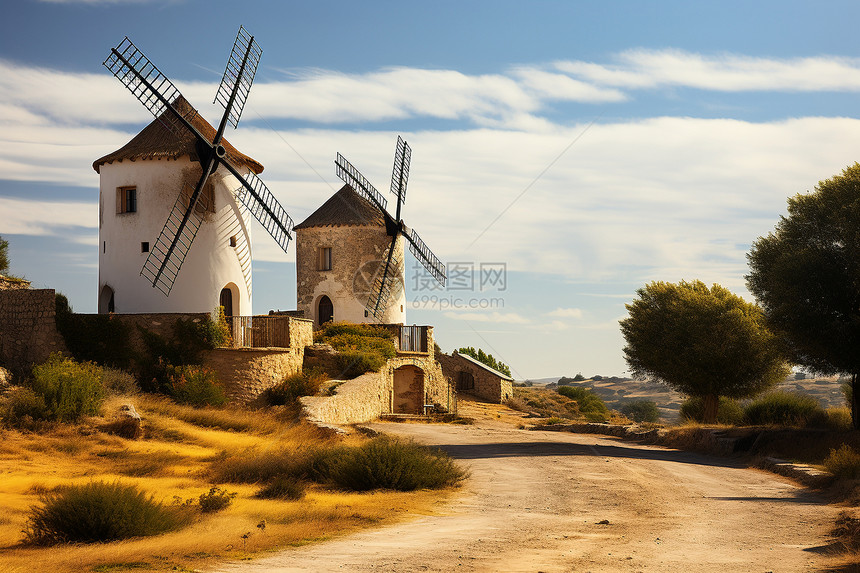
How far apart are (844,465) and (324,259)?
25.7 metres

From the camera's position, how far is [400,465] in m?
12.8

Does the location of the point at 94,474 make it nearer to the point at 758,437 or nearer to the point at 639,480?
the point at 639,480

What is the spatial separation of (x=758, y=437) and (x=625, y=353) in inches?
455

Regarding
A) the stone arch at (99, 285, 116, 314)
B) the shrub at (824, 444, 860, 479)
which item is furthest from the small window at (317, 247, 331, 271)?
the shrub at (824, 444, 860, 479)

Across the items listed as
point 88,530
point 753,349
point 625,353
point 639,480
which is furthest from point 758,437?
point 88,530

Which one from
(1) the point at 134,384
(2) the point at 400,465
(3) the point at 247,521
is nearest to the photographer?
(3) the point at 247,521

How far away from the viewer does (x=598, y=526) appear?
968 cm

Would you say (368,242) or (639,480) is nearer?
(639,480)

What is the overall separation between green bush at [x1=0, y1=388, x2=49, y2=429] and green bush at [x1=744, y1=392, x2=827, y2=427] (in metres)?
19.6

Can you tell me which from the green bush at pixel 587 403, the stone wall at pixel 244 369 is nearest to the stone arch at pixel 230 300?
the stone wall at pixel 244 369

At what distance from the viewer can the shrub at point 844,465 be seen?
12.9 meters

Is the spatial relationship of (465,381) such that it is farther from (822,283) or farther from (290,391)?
(822,283)

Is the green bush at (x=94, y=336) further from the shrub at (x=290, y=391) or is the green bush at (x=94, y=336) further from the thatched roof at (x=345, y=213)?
the thatched roof at (x=345, y=213)

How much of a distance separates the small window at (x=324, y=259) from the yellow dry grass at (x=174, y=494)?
15161 millimetres
